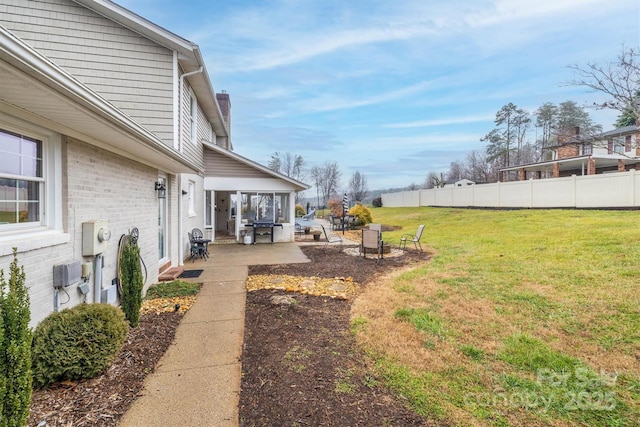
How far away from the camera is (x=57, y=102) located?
261 cm

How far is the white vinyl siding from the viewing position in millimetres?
7250

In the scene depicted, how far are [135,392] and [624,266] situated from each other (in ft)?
27.2

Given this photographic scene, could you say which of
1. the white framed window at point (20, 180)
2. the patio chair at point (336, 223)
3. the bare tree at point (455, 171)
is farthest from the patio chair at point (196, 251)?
the bare tree at point (455, 171)

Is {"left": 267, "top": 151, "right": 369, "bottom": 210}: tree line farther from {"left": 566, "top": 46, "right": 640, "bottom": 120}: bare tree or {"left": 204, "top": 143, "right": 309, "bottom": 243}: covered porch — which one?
{"left": 566, "top": 46, "right": 640, "bottom": 120}: bare tree

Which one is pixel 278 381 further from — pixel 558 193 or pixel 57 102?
pixel 558 193

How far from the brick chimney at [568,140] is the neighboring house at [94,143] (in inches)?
222

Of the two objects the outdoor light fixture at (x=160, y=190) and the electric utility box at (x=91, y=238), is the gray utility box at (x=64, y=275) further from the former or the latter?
the outdoor light fixture at (x=160, y=190)

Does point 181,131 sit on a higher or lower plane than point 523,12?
lower

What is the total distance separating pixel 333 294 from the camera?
6.02 meters

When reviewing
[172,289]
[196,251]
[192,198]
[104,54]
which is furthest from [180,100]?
[172,289]

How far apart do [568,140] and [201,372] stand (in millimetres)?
5903

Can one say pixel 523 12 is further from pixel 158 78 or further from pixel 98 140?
pixel 98 140

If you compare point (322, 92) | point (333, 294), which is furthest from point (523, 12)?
point (322, 92)

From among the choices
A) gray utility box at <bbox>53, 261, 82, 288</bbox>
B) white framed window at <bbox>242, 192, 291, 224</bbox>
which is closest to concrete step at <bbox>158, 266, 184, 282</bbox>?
gray utility box at <bbox>53, 261, 82, 288</bbox>
